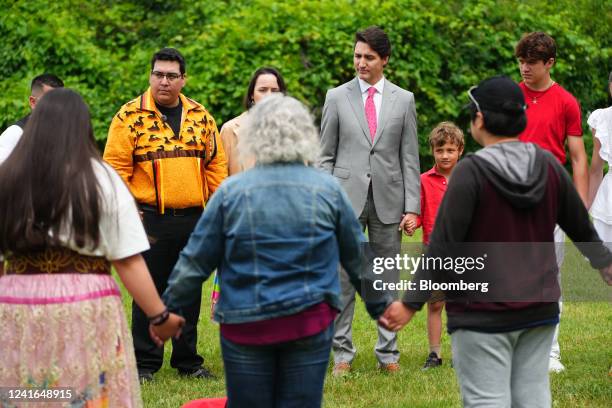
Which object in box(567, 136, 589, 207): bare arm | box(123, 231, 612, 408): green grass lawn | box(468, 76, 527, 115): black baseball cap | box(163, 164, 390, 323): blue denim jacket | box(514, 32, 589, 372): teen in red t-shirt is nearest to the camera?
box(163, 164, 390, 323): blue denim jacket

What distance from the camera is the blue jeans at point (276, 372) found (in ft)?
14.1

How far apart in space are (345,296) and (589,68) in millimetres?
12634

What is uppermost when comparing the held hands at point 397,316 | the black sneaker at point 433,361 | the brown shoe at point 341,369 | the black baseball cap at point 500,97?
the black baseball cap at point 500,97

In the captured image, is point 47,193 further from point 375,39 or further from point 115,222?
point 375,39

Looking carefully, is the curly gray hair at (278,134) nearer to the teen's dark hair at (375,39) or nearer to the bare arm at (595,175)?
the teen's dark hair at (375,39)

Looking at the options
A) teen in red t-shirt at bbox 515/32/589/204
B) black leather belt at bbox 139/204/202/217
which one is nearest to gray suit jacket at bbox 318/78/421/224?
teen in red t-shirt at bbox 515/32/589/204

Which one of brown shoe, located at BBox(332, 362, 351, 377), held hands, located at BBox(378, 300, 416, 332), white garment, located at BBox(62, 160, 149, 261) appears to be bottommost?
brown shoe, located at BBox(332, 362, 351, 377)

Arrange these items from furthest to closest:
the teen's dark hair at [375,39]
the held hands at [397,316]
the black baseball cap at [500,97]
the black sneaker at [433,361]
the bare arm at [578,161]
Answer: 1. the black sneaker at [433,361]
2. the teen's dark hair at [375,39]
3. the bare arm at [578,161]
4. the held hands at [397,316]
5. the black baseball cap at [500,97]

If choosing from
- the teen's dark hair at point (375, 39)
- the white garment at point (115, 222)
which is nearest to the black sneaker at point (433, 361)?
the teen's dark hair at point (375, 39)

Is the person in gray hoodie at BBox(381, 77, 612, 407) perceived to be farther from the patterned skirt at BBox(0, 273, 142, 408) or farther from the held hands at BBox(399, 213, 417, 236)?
the held hands at BBox(399, 213, 417, 236)

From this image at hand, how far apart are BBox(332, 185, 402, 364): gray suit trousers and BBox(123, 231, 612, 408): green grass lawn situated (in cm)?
15

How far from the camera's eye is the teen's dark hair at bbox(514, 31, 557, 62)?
6.91 metres

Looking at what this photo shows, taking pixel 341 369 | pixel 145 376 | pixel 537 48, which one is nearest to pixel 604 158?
pixel 537 48

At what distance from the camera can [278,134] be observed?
14.2ft
